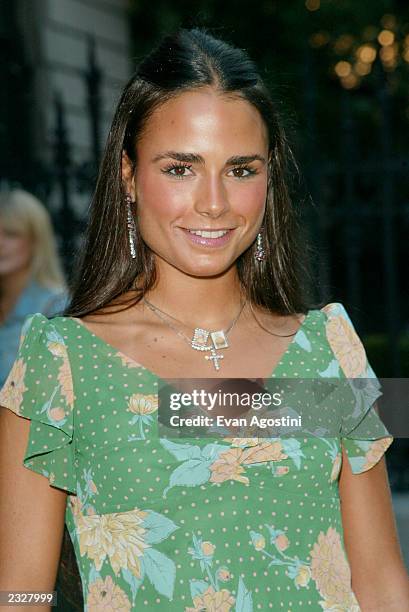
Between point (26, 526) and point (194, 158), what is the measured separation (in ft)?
2.47

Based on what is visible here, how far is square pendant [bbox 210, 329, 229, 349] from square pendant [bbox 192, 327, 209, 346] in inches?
0.6

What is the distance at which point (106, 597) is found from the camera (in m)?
1.91

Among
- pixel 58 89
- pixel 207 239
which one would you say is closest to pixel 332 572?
pixel 207 239

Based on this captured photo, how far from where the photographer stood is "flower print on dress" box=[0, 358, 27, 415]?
200 centimetres

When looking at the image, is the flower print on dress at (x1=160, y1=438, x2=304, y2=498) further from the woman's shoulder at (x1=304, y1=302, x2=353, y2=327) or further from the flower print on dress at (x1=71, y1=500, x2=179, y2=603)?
the woman's shoulder at (x1=304, y1=302, x2=353, y2=327)

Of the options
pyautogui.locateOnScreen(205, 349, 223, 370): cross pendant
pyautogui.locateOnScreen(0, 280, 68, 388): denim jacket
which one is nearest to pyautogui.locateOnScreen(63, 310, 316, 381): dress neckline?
pyautogui.locateOnScreen(205, 349, 223, 370): cross pendant

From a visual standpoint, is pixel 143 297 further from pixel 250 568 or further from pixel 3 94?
pixel 3 94

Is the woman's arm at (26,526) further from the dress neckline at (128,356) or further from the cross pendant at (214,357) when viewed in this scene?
the cross pendant at (214,357)

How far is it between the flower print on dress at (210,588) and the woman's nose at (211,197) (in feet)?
1.99

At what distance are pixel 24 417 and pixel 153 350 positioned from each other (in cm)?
29

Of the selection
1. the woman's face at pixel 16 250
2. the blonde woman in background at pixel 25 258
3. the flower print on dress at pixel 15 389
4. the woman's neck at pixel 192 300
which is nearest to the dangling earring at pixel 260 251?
the woman's neck at pixel 192 300

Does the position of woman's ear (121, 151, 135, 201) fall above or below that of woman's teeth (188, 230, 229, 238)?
above

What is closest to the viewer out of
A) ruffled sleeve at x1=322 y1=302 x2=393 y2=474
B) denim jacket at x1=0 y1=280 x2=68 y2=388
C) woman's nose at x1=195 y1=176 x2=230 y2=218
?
woman's nose at x1=195 y1=176 x2=230 y2=218

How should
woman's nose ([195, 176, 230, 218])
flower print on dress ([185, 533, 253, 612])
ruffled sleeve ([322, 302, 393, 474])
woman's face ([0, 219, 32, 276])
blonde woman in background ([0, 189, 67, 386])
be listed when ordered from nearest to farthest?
flower print on dress ([185, 533, 253, 612])
woman's nose ([195, 176, 230, 218])
ruffled sleeve ([322, 302, 393, 474])
blonde woman in background ([0, 189, 67, 386])
woman's face ([0, 219, 32, 276])
